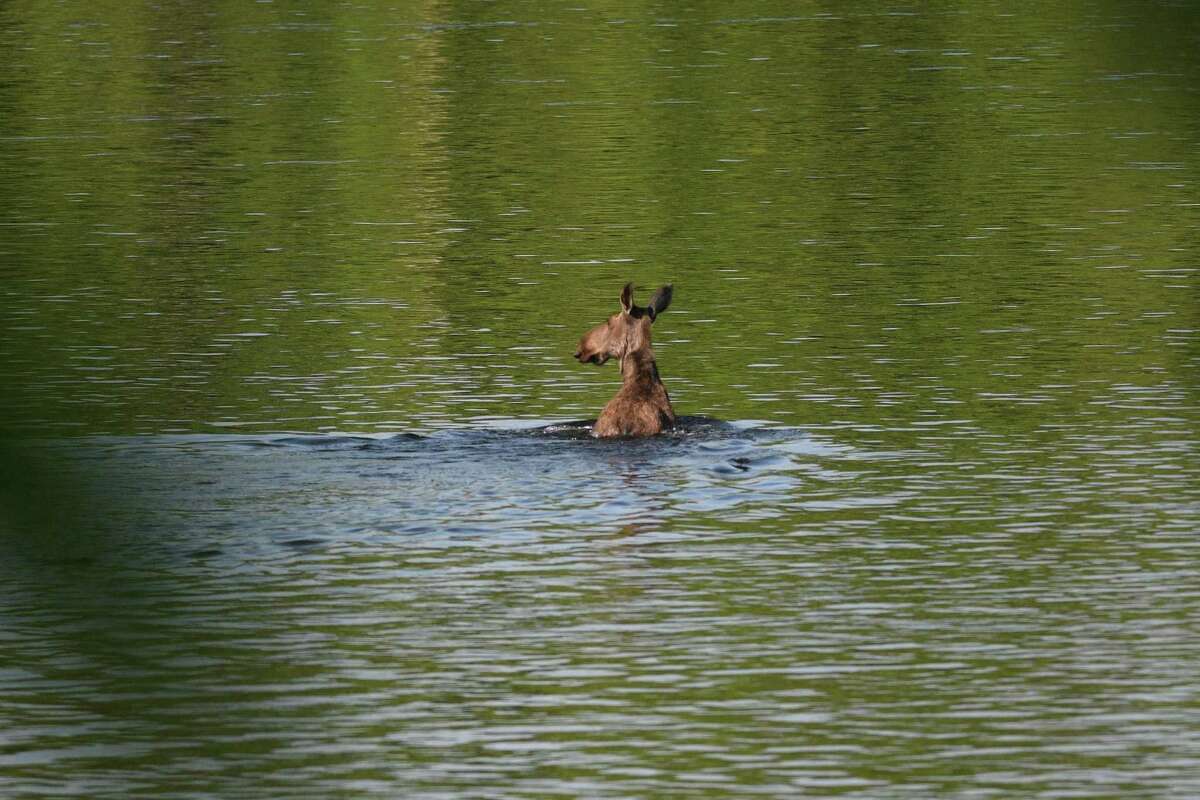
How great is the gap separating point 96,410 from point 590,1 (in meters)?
52.5

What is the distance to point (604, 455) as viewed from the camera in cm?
1562

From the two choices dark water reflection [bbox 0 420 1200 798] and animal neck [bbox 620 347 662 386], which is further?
animal neck [bbox 620 347 662 386]

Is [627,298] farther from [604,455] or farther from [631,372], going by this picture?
[604,455]

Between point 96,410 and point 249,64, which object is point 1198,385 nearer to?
point 96,410

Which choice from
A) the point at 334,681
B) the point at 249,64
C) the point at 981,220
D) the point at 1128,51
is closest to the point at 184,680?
the point at 1128,51

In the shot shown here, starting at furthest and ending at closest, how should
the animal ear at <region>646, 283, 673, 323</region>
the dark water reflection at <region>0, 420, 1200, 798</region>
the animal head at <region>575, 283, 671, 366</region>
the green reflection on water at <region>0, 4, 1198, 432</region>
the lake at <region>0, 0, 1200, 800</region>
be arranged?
the green reflection on water at <region>0, 4, 1198, 432</region>
the animal head at <region>575, 283, 671, 366</region>
the animal ear at <region>646, 283, 673, 323</region>
the dark water reflection at <region>0, 420, 1200, 798</region>
the lake at <region>0, 0, 1200, 800</region>

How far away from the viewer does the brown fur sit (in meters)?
16.1

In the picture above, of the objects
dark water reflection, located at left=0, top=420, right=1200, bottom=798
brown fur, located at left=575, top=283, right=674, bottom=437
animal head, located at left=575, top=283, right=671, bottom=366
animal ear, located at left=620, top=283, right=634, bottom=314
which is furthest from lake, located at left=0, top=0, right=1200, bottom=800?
animal ear, located at left=620, top=283, right=634, bottom=314

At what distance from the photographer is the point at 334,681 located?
987 centimetres

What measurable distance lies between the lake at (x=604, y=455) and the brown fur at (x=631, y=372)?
21 centimetres

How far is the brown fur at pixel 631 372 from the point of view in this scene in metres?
16.1

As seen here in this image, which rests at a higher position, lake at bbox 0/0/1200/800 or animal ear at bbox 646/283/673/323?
animal ear at bbox 646/283/673/323

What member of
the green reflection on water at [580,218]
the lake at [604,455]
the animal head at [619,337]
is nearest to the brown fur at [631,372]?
the animal head at [619,337]

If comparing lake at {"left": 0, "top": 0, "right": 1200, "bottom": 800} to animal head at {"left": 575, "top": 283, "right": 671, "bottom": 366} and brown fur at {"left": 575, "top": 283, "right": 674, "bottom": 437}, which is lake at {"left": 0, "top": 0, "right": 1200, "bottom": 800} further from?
animal head at {"left": 575, "top": 283, "right": 671, "bottom": 366}
